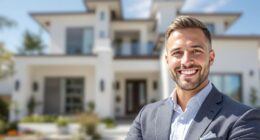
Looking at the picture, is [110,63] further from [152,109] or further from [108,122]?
[152,109]

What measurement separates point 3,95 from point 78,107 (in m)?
5.19

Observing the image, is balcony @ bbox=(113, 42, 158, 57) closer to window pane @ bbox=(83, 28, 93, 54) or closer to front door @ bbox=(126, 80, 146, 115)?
window pane @ bbox=(83, 28, 93, 54)

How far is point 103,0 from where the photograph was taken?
19531 mm

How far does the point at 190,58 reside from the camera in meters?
1.92

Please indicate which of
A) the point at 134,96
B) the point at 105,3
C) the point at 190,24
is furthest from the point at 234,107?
the point at 134,96

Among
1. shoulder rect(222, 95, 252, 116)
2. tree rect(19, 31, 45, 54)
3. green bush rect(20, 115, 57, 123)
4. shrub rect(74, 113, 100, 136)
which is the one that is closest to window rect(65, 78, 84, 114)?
green bush rect(20, 115, 57, 123)

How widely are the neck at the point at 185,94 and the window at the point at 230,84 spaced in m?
13.9

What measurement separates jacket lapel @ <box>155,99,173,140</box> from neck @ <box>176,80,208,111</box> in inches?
3.3

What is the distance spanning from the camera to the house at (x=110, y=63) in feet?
51.5

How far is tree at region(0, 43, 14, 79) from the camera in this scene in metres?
16.6

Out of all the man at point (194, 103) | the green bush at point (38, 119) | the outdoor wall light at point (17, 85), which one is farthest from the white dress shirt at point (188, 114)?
the outdoor wall light at point (17, 85)

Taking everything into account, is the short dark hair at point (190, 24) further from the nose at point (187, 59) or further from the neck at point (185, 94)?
the neck at point (185, 94)

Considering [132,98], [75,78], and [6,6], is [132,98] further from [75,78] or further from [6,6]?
[6,6]

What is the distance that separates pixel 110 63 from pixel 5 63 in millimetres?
5974
